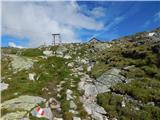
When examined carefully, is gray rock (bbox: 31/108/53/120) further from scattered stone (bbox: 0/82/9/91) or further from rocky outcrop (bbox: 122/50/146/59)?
rocky outcrop (bbox: 122/50/146/59)

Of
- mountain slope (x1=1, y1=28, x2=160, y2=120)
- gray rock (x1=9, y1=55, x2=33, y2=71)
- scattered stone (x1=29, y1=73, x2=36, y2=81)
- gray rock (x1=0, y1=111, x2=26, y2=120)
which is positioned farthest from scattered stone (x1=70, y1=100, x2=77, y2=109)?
gray rock (x1=9, y1=55, x2=33, y2=71)

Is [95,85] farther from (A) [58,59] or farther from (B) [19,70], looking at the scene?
(A) [58,59]

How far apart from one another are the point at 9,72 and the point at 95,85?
1524 centimetres

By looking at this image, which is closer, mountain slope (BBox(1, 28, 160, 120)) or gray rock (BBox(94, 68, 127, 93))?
mountain slope (BBox(1, 28, 160, 120))

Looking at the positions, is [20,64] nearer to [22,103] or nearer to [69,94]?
[69,94]

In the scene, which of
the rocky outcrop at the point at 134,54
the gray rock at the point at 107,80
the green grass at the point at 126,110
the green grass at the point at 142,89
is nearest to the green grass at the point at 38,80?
the gray rock at the point at 107,80

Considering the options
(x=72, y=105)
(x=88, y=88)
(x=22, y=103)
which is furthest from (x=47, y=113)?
(x=88, y=88)

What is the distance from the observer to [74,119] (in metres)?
29.9

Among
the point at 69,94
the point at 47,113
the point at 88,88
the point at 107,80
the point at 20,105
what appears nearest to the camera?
the point at 47,113

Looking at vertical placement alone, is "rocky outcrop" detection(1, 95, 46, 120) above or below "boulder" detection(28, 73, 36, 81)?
below

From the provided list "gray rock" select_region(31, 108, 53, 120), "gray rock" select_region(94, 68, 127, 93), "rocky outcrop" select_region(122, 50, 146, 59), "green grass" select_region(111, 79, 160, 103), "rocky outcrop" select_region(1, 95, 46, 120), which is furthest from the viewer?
"rocky outcrop" select_region(122, 50, 146, 59)

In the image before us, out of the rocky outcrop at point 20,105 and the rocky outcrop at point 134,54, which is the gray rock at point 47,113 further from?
the rocky outcrop at point 134,54

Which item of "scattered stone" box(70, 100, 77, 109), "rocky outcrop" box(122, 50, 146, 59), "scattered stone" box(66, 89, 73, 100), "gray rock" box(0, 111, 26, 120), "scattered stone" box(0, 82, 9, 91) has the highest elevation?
"rocky outcrop" box(122, 50, 146, 59)

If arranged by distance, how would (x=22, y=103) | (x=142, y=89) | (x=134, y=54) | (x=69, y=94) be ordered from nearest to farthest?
(x=22, y=103), (x=142, y=89), (x=69, y=94), (x=134, y=54)
